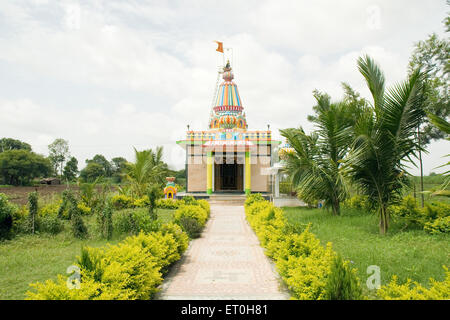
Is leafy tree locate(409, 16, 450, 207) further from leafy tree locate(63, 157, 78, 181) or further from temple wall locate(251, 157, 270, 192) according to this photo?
leafy tree locate(63, 157, 78, 181)

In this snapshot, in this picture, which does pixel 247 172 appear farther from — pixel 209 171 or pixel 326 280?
pixel 326 280

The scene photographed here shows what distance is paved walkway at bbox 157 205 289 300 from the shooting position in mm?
4215

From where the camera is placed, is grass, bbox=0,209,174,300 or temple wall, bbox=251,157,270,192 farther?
temple wall, bbox=251,157,270,192

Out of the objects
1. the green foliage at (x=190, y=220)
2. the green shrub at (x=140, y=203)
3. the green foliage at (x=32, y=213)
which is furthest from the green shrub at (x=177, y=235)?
the green shrub at (x=140, y=203)

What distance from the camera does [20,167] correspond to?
3247 centimetres

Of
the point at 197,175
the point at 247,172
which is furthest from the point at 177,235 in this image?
the point at 197,175

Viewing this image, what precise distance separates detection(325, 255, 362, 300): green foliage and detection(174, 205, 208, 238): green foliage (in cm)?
499

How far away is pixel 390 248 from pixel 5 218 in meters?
9.42

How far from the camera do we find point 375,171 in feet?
23.8

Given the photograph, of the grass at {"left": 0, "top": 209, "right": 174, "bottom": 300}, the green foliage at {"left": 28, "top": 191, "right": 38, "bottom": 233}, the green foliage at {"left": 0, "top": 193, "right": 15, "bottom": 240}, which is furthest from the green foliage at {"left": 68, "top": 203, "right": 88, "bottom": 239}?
the green foliage at {"left": 0, "top": 193, "right": 15, "bottom": 240}

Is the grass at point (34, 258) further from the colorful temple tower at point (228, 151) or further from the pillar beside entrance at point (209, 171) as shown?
the colorful temple tower at point (228, 151)

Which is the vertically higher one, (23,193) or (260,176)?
(260,176)
